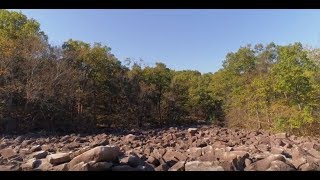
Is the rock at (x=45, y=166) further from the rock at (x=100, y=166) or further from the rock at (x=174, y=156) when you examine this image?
the rock at (x=174, y=156)

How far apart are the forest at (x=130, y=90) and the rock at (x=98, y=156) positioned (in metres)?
10.8

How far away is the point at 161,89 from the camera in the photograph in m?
26.1

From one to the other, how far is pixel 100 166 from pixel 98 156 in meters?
0.24

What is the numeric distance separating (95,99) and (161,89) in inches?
232

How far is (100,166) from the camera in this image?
4.28 metres

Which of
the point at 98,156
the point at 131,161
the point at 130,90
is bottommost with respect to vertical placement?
the point at 131,161

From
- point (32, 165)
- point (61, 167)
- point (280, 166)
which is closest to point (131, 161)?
point (61, 167)

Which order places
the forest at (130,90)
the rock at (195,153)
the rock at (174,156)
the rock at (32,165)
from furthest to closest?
the forest at (130,90)
the rock at (195,153)
the rock at (174,156)
the rock at (32,165)

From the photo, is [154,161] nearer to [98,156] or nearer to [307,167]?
[98,156]

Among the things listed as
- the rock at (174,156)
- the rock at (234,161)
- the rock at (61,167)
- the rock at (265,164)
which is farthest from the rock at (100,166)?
the rock at (265,164)

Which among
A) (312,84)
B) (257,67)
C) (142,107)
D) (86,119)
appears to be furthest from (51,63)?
(257,67)

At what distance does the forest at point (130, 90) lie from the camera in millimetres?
14383
